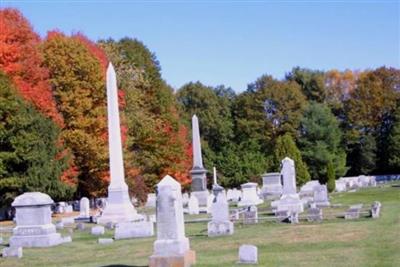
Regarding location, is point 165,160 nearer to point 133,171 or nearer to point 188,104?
point 133,171

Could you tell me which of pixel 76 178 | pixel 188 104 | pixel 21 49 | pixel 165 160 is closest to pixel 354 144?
pixel 188 104

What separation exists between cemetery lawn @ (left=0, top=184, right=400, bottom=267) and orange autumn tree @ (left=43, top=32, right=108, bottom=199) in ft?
65.1

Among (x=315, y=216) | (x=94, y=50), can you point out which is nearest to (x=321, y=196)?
(x=315, y=216)

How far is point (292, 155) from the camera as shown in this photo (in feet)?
186

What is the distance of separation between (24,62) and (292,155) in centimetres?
2744

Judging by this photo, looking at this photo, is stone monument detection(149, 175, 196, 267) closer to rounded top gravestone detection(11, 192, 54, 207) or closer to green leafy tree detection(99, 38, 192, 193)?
rounded top gravestone detection(11, 192, 54, 207)

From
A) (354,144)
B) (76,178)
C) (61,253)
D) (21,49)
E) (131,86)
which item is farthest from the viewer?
(354,144)

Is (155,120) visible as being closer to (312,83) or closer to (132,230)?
(312,83)

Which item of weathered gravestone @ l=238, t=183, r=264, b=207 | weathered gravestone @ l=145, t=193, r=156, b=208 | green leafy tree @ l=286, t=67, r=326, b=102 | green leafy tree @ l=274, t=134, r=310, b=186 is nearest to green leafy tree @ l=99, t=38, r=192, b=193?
weathered gravestone @ l=145, t=193, r=156, b=208

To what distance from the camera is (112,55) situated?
5244 cm

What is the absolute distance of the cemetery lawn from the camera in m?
13.2

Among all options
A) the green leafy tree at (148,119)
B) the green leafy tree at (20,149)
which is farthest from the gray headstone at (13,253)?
the green leafy tree at (148,119)

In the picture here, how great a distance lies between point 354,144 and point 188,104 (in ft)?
64.0

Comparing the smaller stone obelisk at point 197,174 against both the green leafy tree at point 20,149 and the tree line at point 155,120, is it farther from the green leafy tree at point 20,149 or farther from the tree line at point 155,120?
the green leafy tree at point 20,149
